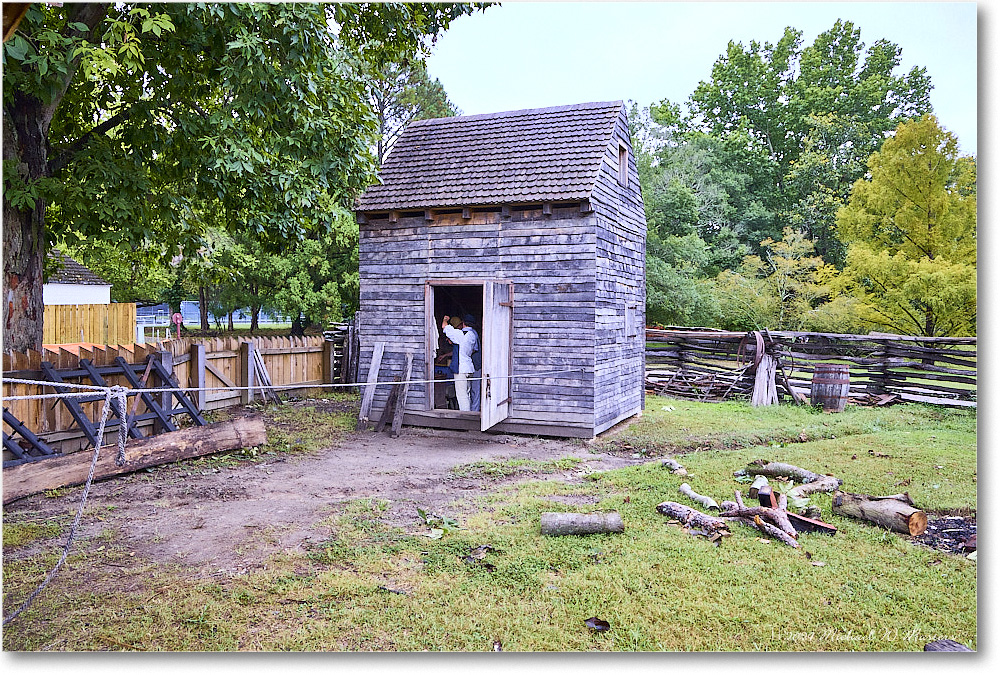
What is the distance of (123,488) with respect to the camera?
19.9 feet

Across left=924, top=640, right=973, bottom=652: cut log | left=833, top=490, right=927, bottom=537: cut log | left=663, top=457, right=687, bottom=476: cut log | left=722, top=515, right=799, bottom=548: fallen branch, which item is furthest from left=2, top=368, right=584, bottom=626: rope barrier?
left=924, top=640, right=973, bottom=652: cut log

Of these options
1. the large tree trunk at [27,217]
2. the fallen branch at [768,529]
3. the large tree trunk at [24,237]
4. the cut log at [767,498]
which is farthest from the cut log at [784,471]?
the large tree trunk at [24,237]

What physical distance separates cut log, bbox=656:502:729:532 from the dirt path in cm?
174

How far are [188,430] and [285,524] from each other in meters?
2.59

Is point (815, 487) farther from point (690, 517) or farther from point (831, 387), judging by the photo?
point (831, 387)

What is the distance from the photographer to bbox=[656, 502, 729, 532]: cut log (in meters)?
4.67

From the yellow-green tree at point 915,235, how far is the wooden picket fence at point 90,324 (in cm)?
1643

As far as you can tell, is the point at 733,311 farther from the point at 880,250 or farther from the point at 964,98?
the point at 964,98

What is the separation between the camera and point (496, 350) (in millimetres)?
8406

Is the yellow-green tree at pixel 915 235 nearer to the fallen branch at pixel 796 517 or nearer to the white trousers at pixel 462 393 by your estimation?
the fallen branch at pixel 796 517

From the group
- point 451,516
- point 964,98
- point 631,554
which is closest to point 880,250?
point 964,98

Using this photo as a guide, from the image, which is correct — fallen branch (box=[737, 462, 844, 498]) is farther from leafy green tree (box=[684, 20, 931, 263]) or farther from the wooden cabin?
the wooden cabin

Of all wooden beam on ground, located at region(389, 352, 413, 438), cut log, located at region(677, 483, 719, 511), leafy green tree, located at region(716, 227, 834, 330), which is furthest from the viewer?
wooden beam on ground, located at region(389, 352, 413, 438)

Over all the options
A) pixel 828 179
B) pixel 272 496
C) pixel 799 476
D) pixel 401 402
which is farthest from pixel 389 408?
pixel 828 179
